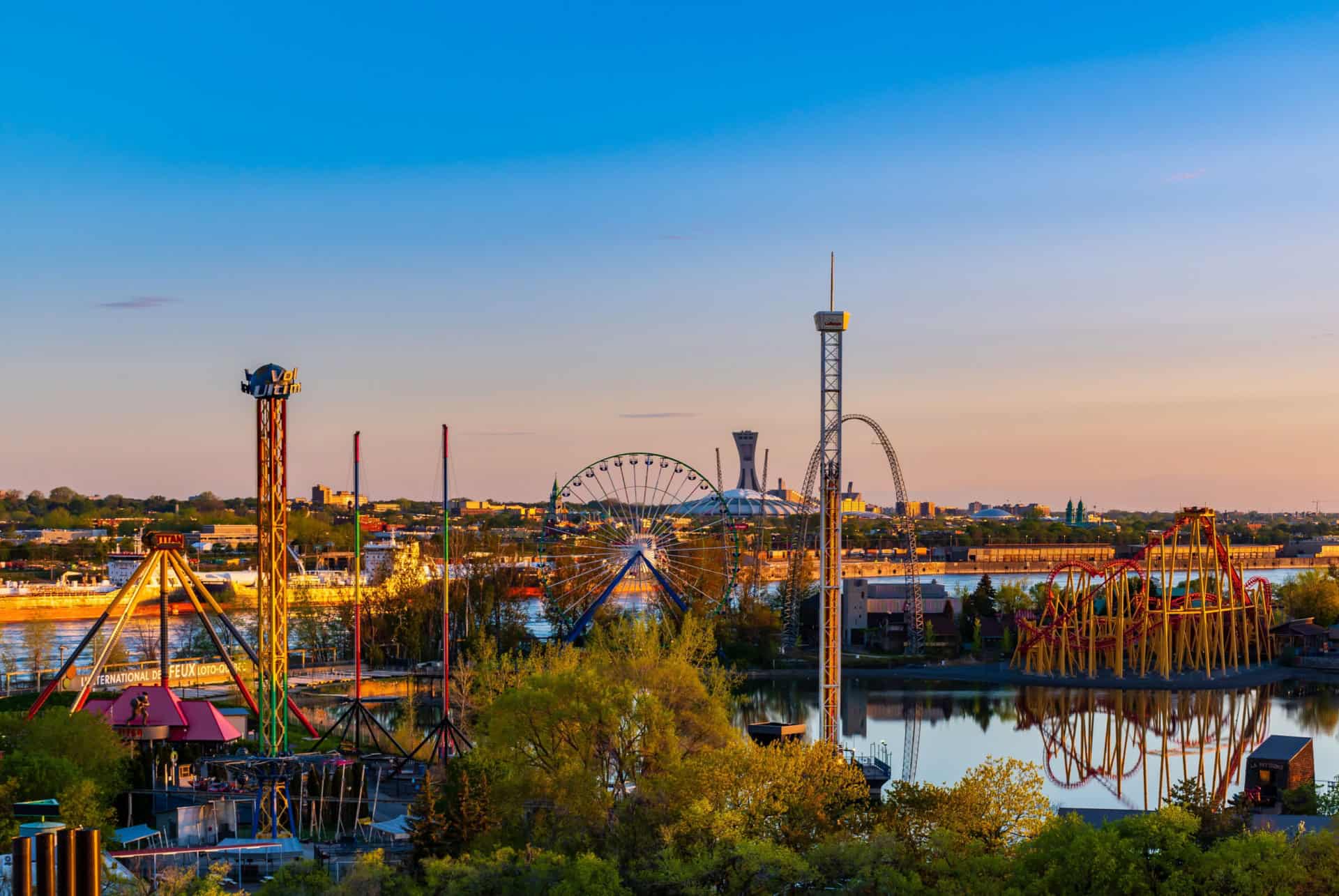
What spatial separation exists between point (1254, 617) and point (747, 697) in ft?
96.1

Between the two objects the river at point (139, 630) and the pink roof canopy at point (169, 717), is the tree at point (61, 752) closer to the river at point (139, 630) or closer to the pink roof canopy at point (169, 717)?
the pink roof canopy at point (169, 717)

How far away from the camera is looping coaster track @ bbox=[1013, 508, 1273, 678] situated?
68.4m

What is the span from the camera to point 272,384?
125 feet

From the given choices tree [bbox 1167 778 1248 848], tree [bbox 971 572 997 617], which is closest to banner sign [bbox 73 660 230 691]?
tree [bbox 1167 778 1248 848]

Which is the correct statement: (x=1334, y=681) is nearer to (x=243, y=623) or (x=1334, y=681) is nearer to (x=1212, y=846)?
(x=1212, y=846)

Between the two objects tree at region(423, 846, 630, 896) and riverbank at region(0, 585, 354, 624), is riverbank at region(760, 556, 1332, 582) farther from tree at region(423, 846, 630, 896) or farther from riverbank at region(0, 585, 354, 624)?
tree at region(423, 846, 630, 896)

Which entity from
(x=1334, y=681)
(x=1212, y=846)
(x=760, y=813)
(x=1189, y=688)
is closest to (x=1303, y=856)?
(x=1212, y=846)

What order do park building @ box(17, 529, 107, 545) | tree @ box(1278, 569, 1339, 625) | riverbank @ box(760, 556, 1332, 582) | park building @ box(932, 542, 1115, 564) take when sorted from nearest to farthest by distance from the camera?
tree @ box(1278, 569, 1339, 625), riverbank @ box(760, 556, 1332, 582), park building @ box(17, 529, 107, 545), park building @ box(932, 542, 1115, 564)

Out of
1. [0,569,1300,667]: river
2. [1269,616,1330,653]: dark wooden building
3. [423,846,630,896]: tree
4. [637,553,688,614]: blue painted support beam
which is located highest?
[637,553,688,614]: blue painted support beam

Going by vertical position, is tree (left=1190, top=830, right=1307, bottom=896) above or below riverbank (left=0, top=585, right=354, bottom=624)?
above

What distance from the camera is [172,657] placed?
73.6 metres

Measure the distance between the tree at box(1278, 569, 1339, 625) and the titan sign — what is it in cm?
5768

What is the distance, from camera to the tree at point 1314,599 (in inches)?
3324

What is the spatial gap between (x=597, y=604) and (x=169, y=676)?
21640mm
